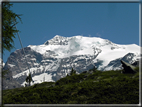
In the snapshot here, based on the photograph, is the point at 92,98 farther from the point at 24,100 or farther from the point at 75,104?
the point at 24,100

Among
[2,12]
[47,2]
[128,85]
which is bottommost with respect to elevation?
[128,85]

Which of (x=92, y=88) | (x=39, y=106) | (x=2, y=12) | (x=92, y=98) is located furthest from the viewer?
(x=92, y=88)

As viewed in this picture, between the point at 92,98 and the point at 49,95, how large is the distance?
17.0 feet

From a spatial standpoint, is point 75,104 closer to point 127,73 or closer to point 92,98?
point 92,98

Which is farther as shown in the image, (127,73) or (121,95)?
(127,73)

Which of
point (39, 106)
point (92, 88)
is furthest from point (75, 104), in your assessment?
point (92, 88)

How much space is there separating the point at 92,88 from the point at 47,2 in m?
12.0

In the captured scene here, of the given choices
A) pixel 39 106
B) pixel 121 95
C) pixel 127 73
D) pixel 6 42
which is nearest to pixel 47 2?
pixel 6 42

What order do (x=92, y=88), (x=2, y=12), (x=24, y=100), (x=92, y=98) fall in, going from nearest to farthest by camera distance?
(x=2, y=12) → (x=92, y=98) → (x=24, y=100) → (x=92, y=88)

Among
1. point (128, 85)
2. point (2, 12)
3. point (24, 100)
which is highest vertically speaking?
point (2, 12)

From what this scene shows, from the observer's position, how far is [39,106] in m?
16.1

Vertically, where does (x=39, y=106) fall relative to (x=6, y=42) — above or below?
below

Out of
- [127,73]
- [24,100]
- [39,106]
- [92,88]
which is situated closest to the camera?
[39,106]

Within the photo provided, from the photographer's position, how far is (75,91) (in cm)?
2042
